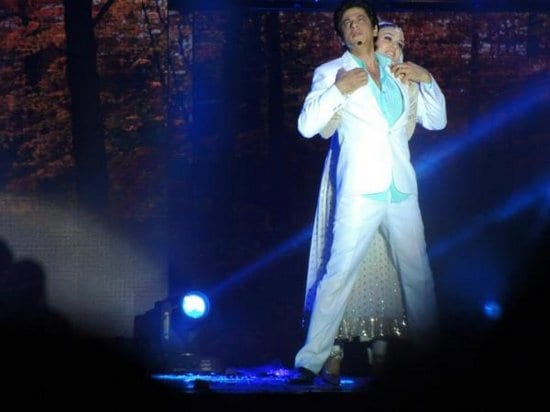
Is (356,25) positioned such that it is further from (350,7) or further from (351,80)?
(351,80)

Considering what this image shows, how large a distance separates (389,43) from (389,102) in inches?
22.0

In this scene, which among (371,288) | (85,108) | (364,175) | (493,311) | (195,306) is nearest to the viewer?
(364,175)

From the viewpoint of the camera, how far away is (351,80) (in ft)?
14.3

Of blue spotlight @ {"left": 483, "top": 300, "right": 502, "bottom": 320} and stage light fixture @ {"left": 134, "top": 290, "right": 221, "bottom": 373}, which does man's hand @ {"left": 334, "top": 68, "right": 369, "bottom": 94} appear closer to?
stage light fixture @ {"left": 134, "top": 290, "right": 221, "bottom": 373}

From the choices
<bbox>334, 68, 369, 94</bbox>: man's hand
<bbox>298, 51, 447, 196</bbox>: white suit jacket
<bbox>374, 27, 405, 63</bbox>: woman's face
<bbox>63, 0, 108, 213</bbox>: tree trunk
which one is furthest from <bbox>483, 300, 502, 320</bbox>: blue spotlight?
<bbox>63, 0, 108, 213</bbox>: tree trunk

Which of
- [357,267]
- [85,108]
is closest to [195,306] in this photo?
[357,267]

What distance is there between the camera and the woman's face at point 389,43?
501cm

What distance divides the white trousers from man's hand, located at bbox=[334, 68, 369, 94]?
0.55m

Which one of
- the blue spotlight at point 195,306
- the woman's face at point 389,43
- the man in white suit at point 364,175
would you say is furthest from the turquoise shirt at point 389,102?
the blue spotlight at point 195,306

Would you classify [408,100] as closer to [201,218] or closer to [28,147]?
[201,218]

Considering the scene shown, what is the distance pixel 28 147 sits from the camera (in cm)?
726

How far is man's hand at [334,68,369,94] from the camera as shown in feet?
14.3

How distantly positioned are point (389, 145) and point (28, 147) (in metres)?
3.79

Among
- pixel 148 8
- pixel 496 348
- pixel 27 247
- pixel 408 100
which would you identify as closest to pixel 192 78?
pixel 148 8
